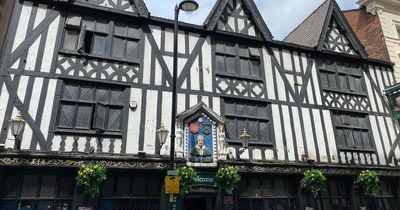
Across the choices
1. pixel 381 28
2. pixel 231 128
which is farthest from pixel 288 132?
pixel 381 28

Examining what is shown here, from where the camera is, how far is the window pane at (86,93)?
10273 millimetres

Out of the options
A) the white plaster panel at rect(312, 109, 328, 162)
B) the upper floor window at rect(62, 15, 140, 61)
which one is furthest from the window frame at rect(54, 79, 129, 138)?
the white plaster panel at rect(312, 109, 328, 162)

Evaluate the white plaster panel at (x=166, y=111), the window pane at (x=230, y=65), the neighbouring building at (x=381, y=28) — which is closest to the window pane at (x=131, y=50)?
the white plaster panel at (x=166, y=111)

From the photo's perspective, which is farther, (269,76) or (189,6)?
(269,76)

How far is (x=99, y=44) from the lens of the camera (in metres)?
11.1

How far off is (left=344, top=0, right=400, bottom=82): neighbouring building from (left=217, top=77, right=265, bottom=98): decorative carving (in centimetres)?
851

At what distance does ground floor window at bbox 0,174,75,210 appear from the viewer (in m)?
8.65

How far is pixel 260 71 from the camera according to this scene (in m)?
13.2

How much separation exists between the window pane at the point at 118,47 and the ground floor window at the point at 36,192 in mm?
4549

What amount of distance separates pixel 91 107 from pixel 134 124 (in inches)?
59.7

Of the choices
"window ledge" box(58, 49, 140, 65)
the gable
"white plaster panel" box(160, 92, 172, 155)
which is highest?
the gable

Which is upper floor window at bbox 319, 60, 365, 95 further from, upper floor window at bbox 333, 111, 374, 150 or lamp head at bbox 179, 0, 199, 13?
lamp head at bbox 179, 0, 199, 13

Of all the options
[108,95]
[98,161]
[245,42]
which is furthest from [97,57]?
[245,42]

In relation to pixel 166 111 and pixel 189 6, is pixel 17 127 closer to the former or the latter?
pixel 166 111
